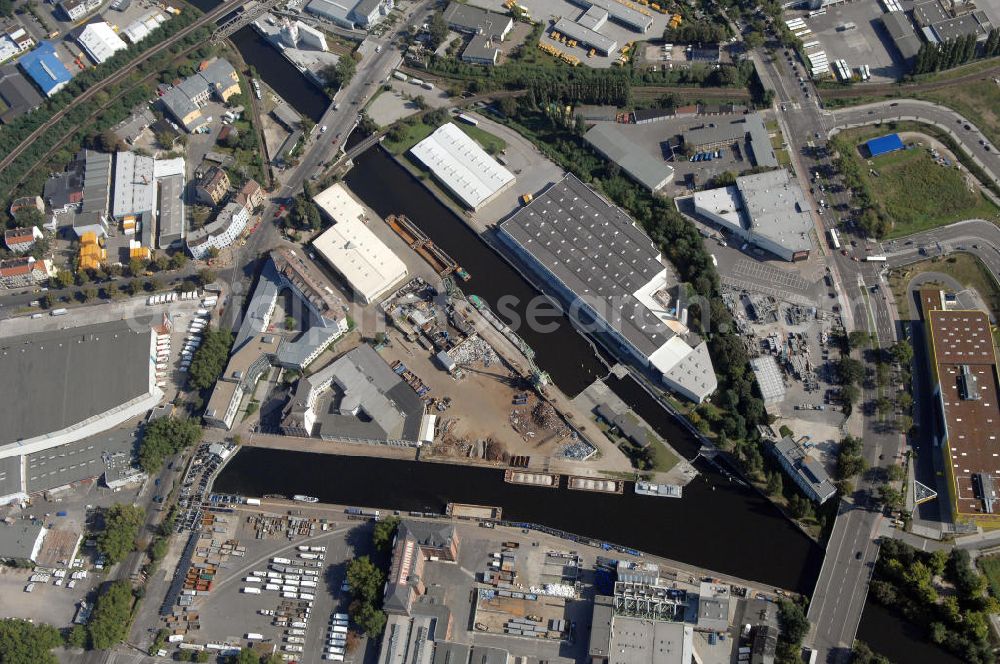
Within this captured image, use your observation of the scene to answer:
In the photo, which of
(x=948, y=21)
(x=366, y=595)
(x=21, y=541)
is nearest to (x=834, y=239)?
(x=948, y=21)

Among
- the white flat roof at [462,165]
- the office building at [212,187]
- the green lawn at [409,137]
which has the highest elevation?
the green lawn at [409,137]

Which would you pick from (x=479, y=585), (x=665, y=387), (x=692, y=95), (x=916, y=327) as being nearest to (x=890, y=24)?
(x=692, y=95)

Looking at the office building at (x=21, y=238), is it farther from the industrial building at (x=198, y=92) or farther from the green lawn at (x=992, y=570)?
the green lawn at (x=992, y=570)

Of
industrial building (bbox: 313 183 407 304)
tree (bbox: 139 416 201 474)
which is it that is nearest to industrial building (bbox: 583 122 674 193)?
industrial building (bbox: 313 183 407 304)

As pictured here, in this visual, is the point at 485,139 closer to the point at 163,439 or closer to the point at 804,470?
the point at 163,439

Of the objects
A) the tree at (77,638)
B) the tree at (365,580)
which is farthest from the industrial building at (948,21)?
the tree at (77,638)

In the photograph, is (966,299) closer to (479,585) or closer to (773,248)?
(773,248)
